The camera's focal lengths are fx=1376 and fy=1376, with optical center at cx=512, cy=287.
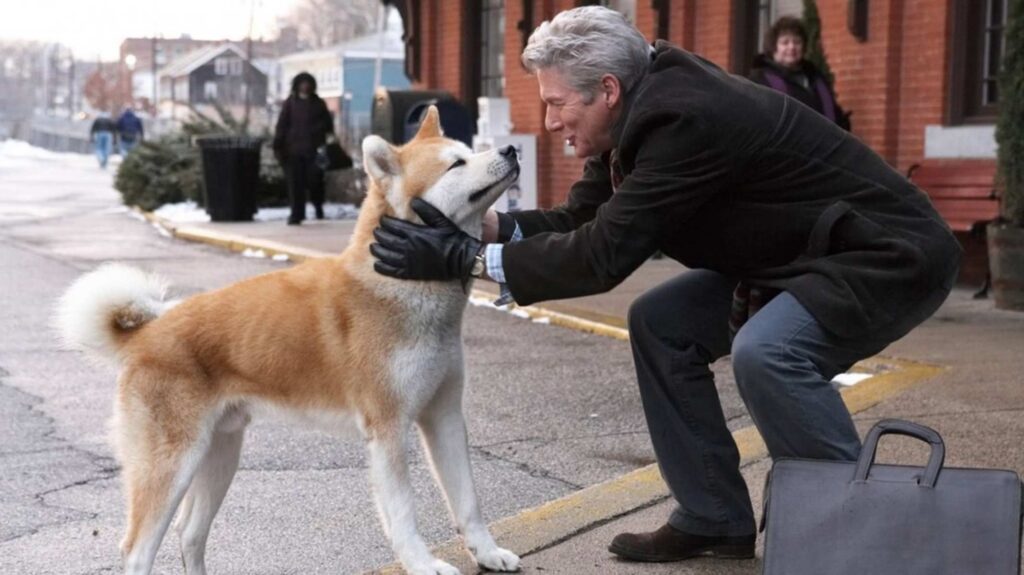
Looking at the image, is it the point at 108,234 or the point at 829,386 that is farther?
the point at 108,234

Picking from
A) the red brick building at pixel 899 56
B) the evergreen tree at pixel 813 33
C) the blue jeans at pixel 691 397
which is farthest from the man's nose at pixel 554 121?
the evergreen tree at pixel 813 33

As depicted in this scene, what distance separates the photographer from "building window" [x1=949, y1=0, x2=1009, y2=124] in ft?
36.0

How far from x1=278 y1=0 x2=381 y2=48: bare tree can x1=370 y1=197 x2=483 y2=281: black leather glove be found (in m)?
81.9

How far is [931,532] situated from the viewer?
328 cm

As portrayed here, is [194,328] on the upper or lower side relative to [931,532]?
upper

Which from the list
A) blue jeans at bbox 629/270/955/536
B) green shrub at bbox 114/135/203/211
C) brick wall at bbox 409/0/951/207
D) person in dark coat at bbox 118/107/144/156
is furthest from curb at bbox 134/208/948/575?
person in dark coat at bbox 118/107/144/156

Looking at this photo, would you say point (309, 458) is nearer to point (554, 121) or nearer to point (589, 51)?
point (554, 121)

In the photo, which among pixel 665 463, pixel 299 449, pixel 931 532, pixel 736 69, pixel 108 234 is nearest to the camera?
pixel 931 532

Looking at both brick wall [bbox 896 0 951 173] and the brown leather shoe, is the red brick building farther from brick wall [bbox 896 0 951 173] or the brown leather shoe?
the brown leather shoe

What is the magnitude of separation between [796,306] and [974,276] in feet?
25.4

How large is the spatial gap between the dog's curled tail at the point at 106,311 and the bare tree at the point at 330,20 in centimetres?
8172

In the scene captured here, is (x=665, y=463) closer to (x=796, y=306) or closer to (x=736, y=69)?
(x=796, y=306)

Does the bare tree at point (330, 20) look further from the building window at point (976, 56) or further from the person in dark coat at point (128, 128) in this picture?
the building window at point (976, 56)

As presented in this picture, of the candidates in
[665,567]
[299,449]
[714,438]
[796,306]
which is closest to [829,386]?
[796,306]
